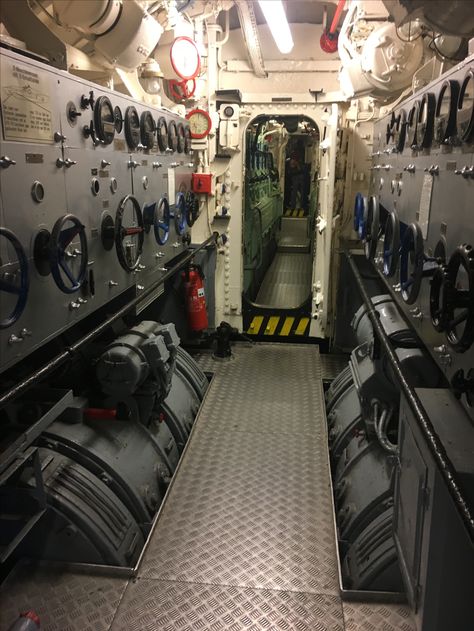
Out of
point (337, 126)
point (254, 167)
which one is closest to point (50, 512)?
point (337, 126)

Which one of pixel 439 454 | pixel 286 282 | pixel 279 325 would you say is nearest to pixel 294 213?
pixel 286 282

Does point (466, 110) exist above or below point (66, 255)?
above

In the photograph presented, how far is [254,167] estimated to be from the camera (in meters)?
8.25

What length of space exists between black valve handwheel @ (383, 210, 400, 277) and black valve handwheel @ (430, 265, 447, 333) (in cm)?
102

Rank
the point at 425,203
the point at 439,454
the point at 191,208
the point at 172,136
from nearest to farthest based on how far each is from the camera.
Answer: the point at 439,454 → the point at 425,203 → the point at 172,136 → the point at 191,208

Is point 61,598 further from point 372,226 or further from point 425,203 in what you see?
point 372,226

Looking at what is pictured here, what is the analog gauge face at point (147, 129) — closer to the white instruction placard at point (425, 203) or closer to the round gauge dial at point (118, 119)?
the round gauge dial at point (118, 119)

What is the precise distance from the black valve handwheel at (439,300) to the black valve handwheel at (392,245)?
1.02 m

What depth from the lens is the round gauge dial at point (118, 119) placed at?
310 cm

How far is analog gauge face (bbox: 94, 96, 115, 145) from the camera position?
2.78 m

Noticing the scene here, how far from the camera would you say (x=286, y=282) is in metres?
9.16

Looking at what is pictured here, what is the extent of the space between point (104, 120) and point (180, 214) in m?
2.00

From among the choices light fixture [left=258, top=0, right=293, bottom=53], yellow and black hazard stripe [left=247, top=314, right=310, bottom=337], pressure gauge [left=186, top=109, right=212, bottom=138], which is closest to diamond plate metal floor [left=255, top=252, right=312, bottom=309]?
yellow and black hazard stripe [left=247, top=314, right=310, bottom=337]

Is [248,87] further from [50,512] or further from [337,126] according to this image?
[50,512]
